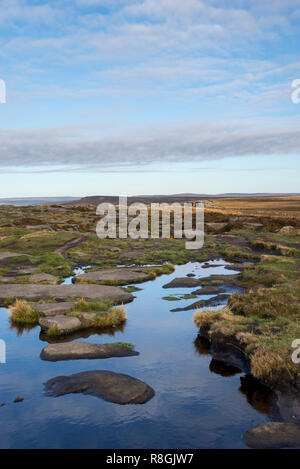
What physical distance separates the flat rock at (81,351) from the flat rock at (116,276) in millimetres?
12007

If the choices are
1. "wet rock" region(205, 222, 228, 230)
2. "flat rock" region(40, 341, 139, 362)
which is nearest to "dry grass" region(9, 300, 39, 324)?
"flat rock" region(40, 341, 139, 362)

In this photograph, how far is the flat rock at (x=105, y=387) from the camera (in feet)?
39.6

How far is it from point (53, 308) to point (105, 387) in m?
8.31

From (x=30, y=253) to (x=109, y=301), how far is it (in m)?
21.1

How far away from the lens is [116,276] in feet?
95.9

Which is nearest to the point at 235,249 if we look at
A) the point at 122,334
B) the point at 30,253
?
the point at 30,253

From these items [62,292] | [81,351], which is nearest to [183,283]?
[62,292]

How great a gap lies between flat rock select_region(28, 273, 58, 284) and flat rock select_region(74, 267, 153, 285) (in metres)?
1.57

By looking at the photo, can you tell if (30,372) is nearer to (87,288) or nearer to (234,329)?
(234,329)

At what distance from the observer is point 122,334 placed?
1786 cm

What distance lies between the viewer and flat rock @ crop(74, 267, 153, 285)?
28219 millimetres

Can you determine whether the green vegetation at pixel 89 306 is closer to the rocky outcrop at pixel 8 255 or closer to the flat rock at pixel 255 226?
the rocky outcrop at pixel 8 255

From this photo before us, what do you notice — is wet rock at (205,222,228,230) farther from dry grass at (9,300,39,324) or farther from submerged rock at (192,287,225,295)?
dry grass at (9,300,39,324)

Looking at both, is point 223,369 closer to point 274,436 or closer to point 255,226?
point 274,436
